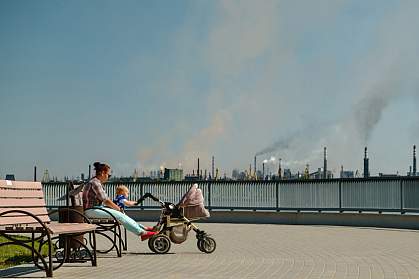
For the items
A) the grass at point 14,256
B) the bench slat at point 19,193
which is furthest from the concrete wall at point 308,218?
the bench slat at point 19,193

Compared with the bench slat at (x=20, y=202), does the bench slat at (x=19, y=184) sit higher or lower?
higher

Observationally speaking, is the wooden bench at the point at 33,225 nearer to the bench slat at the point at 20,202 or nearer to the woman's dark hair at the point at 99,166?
the bench slat at the point at 20,202

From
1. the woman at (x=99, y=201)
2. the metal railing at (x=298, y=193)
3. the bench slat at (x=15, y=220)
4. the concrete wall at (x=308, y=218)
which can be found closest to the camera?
the bench slat at (x=15, y=220)

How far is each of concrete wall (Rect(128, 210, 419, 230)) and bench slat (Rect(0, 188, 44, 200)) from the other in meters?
14.6

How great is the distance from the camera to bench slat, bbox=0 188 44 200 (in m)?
11.3

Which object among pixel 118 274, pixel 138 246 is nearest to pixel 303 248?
pixel 138 246

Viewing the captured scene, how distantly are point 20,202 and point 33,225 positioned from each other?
41cm

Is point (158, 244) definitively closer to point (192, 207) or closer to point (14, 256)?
point (192, 207)

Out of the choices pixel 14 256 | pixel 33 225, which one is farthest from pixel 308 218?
pixel 33 225

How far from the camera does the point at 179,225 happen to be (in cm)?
1516

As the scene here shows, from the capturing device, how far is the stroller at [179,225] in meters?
14.9

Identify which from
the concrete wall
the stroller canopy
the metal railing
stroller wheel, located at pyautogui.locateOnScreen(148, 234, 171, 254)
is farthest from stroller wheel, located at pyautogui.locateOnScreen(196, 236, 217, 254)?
the metal railing

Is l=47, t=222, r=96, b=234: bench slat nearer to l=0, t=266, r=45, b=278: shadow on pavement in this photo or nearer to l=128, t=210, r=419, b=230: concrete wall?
l=0, t=266, r=45, b=278: shadow on pavement

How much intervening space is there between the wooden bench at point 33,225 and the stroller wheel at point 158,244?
183 cm
